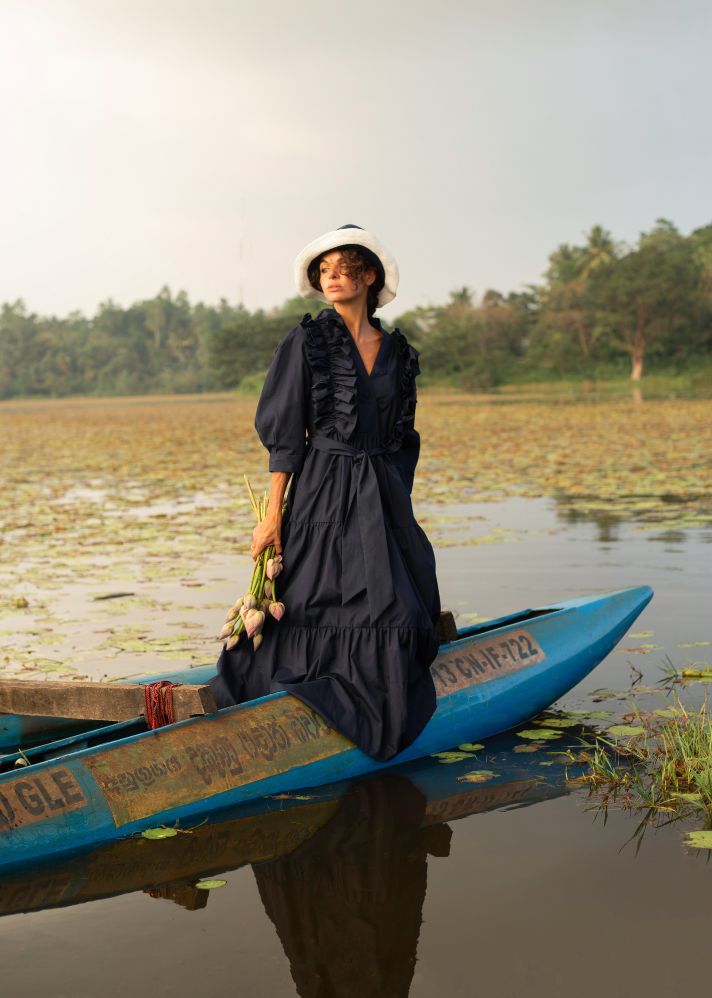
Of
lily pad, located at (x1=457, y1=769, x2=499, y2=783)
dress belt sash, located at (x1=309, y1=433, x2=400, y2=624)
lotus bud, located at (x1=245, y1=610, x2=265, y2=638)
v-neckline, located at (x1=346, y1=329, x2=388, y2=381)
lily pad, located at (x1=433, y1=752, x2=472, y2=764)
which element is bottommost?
lily pad, located at (x1=457, y1=769, x2=499, y2=783)

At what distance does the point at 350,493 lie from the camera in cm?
363

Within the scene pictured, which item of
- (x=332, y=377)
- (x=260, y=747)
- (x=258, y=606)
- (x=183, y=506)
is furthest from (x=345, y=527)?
(x=183, y=506)

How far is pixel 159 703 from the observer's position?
10.7 ft

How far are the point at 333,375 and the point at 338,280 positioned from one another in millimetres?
297

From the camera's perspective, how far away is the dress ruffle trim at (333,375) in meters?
3.59

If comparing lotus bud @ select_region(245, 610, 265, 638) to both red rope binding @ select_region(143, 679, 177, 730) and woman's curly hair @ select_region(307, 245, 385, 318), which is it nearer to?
red rope binding @ select_region(143, 679, 177, 730)

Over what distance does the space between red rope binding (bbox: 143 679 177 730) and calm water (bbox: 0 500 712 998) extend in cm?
33

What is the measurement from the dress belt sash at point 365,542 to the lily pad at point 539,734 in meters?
0.78

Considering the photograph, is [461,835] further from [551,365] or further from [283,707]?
[551,365]

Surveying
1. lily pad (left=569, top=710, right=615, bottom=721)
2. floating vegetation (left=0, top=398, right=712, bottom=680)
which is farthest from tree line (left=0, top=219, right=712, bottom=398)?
lily pad (left=569, top=710, right=615, bottom=721)

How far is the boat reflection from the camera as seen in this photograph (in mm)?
2463

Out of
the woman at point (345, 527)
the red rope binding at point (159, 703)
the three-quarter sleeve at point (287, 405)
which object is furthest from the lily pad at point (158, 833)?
the three-quarter sleeve at point (287, 405)

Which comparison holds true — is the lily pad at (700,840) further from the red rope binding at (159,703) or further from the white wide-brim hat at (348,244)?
the white wide-brim hat at (348,244)

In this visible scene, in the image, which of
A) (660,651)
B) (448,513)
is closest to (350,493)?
(660,651)
